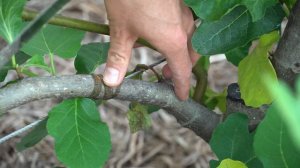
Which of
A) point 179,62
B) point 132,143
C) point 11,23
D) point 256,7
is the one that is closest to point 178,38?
point 179,62

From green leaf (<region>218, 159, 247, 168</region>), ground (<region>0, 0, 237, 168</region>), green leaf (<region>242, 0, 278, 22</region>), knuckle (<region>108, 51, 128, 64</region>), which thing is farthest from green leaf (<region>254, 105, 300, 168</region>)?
ground (<region>0, 0, 237, 168</region>)

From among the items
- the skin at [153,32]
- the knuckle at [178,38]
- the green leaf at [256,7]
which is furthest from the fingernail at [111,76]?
the green leaf at [256,7]

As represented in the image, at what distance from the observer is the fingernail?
28.4 inches

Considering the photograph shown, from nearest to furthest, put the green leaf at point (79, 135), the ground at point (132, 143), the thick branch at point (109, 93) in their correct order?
the thick branch at point (109, 93) < the green leaf at point (79, 135) < the ground at point (132, 143)

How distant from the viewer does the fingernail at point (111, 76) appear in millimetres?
722

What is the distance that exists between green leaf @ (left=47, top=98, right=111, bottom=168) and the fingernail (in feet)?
0.14

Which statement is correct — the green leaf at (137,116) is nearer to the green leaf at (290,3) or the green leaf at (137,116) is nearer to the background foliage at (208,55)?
the background foliage at (208,55)

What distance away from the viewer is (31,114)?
1.85 m

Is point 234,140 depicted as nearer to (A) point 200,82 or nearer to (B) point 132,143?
(A) point 200,82

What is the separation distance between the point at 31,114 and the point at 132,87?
118 centimetres

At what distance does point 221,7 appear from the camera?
0.69 m

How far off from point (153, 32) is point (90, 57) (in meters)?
0.14

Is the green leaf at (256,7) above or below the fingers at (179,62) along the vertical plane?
above

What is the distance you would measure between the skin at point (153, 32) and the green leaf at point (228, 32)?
54mm
